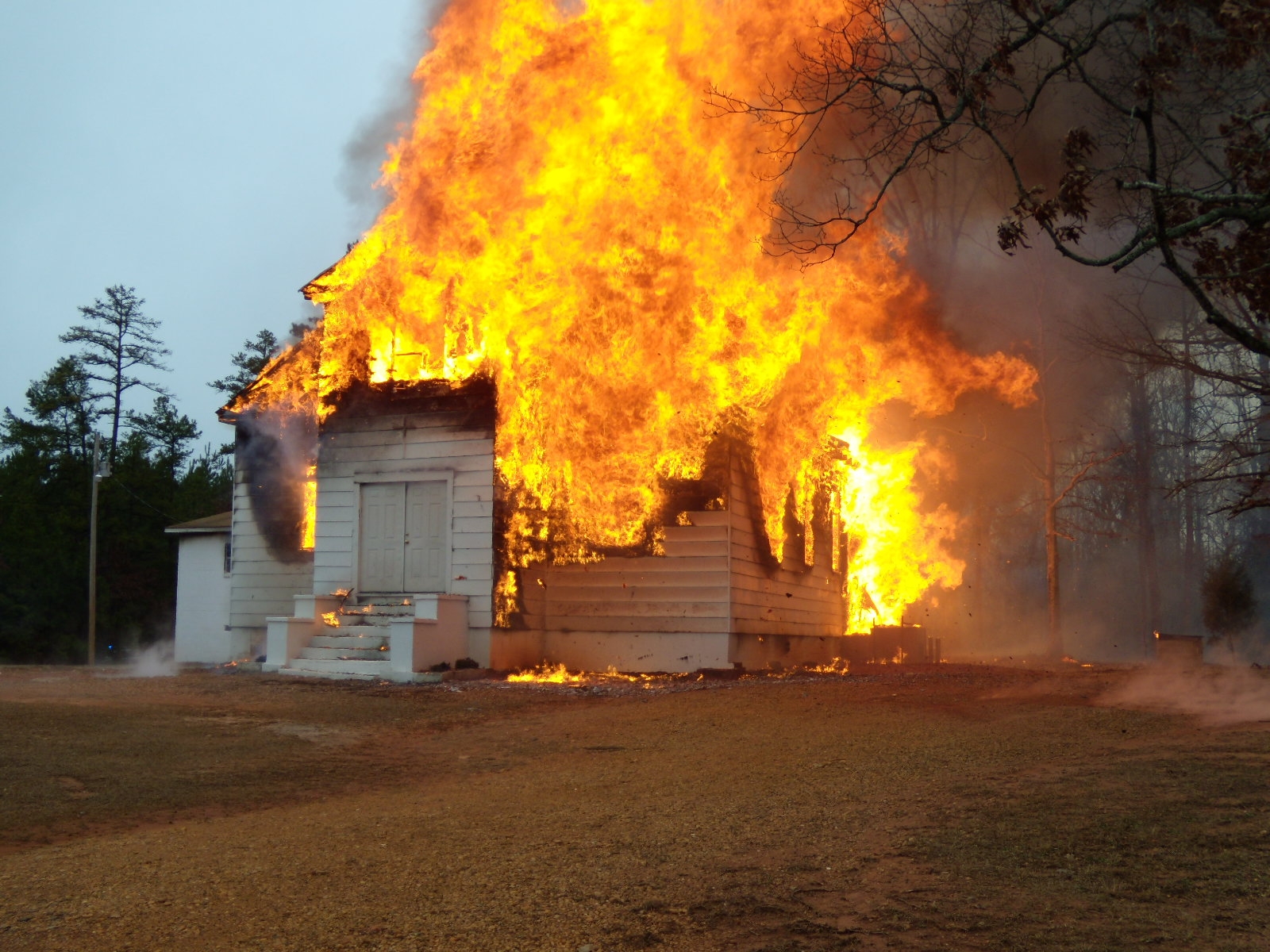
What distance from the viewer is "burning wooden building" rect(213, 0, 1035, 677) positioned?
54.0 ft

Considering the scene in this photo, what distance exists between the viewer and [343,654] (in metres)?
16.5

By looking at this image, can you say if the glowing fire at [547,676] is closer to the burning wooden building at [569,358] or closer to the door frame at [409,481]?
the burning wooden building at [569,358]

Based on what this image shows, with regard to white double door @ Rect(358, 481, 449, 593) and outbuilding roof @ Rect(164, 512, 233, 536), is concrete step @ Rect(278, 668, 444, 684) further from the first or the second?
outbuilding roof @ Rect(164, 512, 233, 536)

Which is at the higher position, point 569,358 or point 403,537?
point 569,358

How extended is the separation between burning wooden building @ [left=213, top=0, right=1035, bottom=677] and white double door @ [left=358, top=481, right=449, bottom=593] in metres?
Answer: 0.04

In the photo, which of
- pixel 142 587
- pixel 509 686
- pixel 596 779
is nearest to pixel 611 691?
pixel 509 686

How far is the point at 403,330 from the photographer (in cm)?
1827

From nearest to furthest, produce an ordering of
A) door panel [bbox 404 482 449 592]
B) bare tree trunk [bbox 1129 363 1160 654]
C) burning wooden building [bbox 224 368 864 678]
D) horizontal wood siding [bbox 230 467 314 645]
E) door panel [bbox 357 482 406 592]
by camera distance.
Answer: burning wooden building [bbox 224 368 864 678]
door panel [bbox 404 482 449 592]
door panel [bbox 357 482 406 592]
horizontal wood siding [bbox 230 467 314 645]
bare tree trunk [bbox 1129 363 1160 654]

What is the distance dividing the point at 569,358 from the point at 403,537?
13.3 feet

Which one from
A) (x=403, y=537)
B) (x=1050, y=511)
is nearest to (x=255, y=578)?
(x=403, y=537)

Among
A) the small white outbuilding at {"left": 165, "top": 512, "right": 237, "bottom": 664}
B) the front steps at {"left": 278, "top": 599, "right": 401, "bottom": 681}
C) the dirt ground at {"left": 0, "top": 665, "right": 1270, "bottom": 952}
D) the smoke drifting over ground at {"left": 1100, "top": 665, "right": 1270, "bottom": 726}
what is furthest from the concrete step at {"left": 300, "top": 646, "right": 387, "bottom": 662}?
the smoke drifting over ground at {"left": 1100, "top": 665, "right": 1270, "bottom": 726}

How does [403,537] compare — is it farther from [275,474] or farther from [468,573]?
[275,474]

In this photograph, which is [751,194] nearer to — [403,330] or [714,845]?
[403,330]

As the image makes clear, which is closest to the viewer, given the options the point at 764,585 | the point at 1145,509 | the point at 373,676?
the point at 373,676
